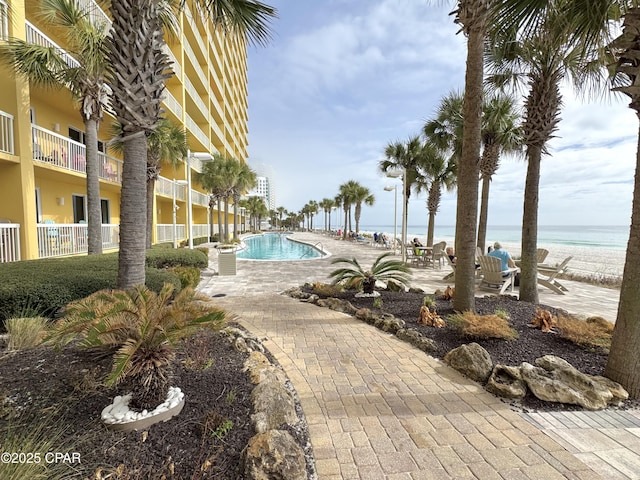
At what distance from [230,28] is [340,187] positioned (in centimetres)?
3183

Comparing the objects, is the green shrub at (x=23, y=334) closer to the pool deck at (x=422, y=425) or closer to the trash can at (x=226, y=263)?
the pool deck at (x=422, y=425)

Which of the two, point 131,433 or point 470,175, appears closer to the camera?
point 131,433

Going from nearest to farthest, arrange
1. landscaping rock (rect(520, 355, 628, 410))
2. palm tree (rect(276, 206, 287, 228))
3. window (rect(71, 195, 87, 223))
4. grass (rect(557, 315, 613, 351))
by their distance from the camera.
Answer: landscaping rock (rect(520, 355, 628, 410)), grass (rect(557, 315, 613, 351)), window (rect(71, 195, 87, 223)), palm tree (rect(276, 206, 287, 228))

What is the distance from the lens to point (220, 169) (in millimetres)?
23250

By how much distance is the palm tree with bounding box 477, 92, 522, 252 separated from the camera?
1027 cm

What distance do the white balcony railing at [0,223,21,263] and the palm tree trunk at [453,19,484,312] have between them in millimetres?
10537

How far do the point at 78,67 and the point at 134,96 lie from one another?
22.4 feet

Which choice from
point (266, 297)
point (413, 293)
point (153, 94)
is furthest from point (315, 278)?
point (153, 94)

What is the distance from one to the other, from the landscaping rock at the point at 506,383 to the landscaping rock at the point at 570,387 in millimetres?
64

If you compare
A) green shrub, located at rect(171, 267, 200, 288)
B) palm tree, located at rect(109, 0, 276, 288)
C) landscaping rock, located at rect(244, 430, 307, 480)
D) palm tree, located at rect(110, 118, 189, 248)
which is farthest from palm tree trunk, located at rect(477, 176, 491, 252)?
palm tree, located at rect(110, 118, 189, 248)

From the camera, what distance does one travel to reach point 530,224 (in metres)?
5.74

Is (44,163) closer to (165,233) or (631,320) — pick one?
(165,233)

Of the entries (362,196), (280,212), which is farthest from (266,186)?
(362,196)

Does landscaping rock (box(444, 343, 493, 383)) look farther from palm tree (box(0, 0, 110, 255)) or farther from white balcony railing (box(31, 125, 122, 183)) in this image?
white balcony railing (box(31, 125, 122, 183))
